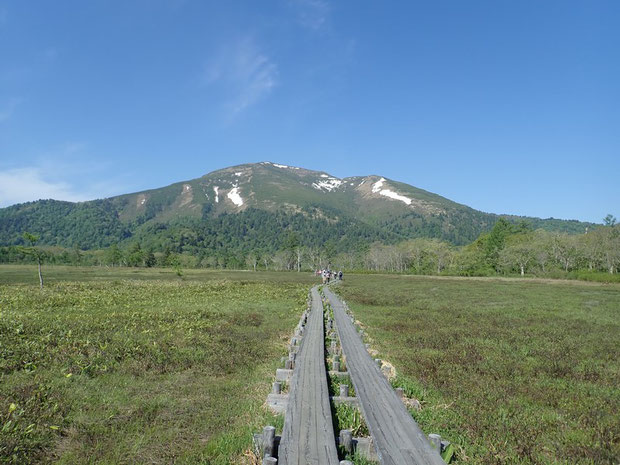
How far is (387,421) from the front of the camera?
784 centimetres

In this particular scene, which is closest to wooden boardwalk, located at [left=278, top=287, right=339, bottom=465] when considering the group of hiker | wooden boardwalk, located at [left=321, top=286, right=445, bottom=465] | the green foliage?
the green foliage

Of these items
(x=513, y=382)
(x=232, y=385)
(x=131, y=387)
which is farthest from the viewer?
(x=513, y=382)

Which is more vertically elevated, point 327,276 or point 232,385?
point 232,385

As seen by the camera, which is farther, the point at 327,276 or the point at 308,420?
the point at 327,276

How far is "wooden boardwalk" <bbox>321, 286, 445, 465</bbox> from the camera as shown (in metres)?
6.48

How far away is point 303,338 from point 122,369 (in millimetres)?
7338

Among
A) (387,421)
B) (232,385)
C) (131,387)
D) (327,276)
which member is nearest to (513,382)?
(387,421)

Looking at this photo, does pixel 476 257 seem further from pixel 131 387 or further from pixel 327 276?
pixel 131 387

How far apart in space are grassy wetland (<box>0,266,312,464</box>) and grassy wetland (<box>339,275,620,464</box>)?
495 centimetres

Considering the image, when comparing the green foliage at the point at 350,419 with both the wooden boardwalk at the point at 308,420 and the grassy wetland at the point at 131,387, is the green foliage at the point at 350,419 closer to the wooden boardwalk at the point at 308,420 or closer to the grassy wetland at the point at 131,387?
the wooden boardwalk at the point at 308,420

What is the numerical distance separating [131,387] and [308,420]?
244 inches

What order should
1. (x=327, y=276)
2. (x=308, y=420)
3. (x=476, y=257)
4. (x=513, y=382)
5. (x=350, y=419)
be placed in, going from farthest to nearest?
(x=476, y=257)
(x=327, y=276)
(x=513, y=382)
(x=350, y=419)
(x=308, y=420)

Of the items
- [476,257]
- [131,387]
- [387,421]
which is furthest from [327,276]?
[476,257]

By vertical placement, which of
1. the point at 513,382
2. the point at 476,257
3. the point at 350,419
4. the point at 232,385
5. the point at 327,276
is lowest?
the point at 327,276
